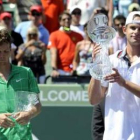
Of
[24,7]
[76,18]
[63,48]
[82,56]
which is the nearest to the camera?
[82,56]

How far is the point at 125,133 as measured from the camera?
15.7 ft

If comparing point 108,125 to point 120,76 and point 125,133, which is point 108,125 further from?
point 120,76

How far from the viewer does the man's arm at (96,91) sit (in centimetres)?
471

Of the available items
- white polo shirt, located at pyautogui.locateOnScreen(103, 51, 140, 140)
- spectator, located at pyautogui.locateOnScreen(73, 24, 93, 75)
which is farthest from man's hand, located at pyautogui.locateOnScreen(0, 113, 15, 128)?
spectator, located at pyautogui.locateOnScreen(73, 24, 93, 75)

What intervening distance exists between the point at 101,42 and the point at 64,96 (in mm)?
3079

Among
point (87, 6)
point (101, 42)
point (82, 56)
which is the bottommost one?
point (82, 56)

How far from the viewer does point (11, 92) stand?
177 inches

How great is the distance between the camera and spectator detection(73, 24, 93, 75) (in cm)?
875

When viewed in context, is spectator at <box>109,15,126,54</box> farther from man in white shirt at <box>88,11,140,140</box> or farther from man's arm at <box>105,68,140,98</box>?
man's arm at <box>105,68,140,98</box>

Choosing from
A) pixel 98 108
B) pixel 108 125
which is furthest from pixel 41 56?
pixel 108 125

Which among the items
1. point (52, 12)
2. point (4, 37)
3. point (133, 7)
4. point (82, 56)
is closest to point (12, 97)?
point (4, 37)

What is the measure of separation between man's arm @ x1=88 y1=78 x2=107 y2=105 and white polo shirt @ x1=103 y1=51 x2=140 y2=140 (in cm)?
6

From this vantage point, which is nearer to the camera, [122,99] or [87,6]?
[122,99]

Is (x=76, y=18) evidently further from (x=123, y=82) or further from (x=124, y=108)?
Answer: (x=123, y=82)
